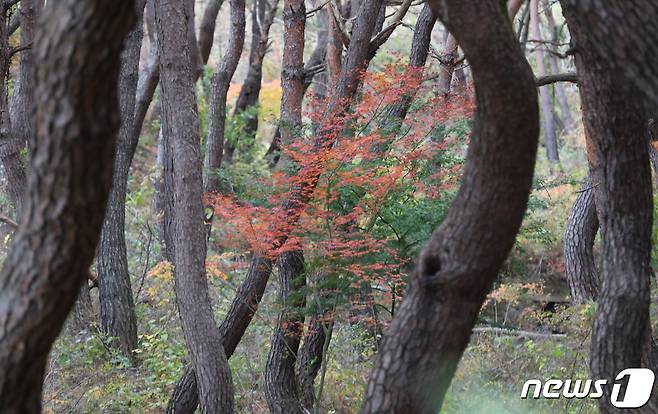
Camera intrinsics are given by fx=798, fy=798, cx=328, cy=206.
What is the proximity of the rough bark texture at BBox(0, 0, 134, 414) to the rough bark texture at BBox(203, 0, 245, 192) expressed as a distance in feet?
25.6

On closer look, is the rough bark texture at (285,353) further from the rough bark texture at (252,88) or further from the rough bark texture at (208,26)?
the rough bark texture at (252,88)

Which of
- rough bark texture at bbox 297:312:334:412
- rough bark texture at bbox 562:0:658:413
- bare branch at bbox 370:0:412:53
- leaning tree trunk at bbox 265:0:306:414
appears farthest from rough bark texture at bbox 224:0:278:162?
rough bark texture at bbox 562:0:658:413

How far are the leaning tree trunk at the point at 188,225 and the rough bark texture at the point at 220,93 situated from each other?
4.25m

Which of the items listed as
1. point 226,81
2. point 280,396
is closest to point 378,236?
point 280,396

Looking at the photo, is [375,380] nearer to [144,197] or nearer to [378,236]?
[378,236]

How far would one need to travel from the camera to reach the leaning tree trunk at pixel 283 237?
25.3 ft

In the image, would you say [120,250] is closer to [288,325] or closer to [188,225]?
[288,325]

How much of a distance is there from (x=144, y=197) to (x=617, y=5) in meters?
14.6

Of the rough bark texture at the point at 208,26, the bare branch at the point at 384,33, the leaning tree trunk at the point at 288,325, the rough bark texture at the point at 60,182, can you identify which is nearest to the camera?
the rough bark texture at the point at 60,182

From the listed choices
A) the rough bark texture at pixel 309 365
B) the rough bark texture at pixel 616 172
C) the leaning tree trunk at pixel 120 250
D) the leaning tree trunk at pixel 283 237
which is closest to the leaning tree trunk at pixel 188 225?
the leaning tree trunk at pixel 283 237

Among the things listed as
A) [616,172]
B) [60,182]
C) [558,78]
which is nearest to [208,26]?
[558,78]

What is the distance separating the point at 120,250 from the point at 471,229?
7154 millimetres

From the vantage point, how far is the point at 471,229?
421 cm

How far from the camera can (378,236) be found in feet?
25.1
